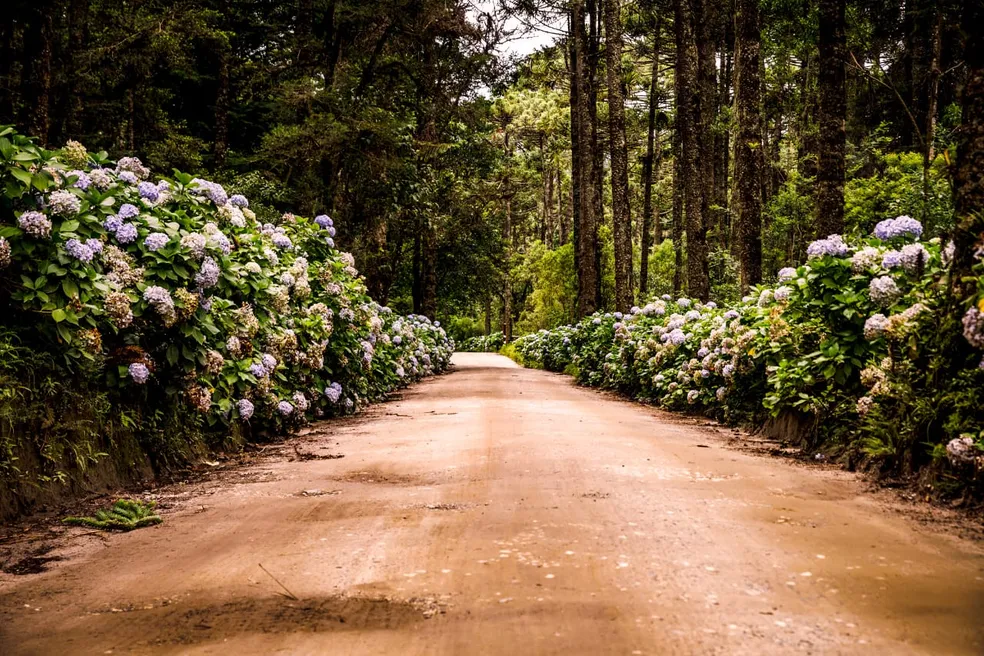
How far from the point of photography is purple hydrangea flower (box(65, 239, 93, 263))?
527 cm

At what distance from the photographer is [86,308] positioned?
5.36 m

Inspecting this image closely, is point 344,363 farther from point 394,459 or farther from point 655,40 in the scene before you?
point 655,40

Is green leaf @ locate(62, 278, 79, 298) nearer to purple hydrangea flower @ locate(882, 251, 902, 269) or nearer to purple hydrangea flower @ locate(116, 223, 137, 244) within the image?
purple hydrangea flower @ locate(116, 223, 137, 244)

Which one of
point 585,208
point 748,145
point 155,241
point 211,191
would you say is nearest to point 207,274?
point 155,241

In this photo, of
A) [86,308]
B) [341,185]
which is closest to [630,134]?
[341,185]

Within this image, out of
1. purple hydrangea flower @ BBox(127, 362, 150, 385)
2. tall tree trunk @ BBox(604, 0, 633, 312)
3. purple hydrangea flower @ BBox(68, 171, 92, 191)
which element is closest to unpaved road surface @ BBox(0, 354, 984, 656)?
purple hydrangea flower @ BBox(127, 362, 150, 385)

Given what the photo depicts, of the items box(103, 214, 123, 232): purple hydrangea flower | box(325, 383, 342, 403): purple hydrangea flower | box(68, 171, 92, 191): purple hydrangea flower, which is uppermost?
box(68, 171, 92, 191): purple hydrangea flower

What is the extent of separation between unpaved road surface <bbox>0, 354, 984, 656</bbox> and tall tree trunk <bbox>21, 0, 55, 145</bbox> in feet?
27.6

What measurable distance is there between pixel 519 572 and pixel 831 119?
9.87m

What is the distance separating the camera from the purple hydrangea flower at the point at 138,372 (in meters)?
5.73

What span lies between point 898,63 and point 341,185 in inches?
939

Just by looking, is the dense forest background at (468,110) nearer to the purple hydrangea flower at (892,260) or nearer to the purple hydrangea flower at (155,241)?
the purple hydrangea flower at (892,260)

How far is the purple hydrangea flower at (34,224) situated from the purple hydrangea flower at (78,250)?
171 millimetres

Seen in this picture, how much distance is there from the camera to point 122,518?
4789 millimetres
